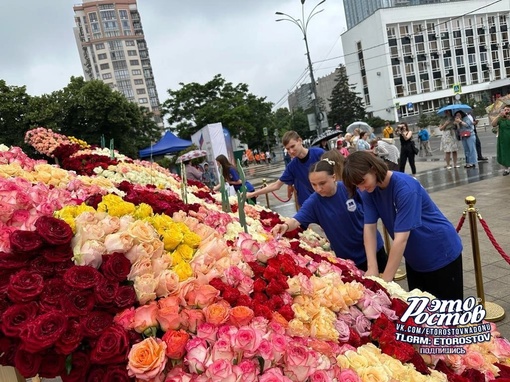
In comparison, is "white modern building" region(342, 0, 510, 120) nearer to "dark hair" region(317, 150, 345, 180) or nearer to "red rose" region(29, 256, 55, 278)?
"dark hair" region(317, 150, 345, 180)

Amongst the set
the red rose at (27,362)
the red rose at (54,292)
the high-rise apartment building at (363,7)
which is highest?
the high-rise apartment building at (363,7)

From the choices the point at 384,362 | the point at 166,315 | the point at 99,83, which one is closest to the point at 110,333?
the point at 166,315

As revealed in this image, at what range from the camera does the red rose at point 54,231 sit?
1.43 meters

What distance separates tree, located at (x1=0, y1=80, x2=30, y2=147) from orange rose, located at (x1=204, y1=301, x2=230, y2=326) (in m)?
20.2

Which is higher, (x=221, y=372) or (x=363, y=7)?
(x=363, y=7)

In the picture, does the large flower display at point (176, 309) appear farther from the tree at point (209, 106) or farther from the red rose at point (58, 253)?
the tree at point (209, 106)

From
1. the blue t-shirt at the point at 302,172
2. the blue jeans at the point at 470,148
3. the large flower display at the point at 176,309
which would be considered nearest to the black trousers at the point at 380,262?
the large flower display at the point at 176,309

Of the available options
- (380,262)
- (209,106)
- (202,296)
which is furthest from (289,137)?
(209,106)

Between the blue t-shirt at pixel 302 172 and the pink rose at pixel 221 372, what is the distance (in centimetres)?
386

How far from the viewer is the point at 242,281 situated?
163 cm

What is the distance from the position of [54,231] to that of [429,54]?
2786 inches

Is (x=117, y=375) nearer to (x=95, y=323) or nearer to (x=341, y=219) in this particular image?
(x=95, y=323)

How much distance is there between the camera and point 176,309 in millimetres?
1370

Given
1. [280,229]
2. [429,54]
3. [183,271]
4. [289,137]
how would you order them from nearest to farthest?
[183,271], [280,229], [289,137], [429,54]
